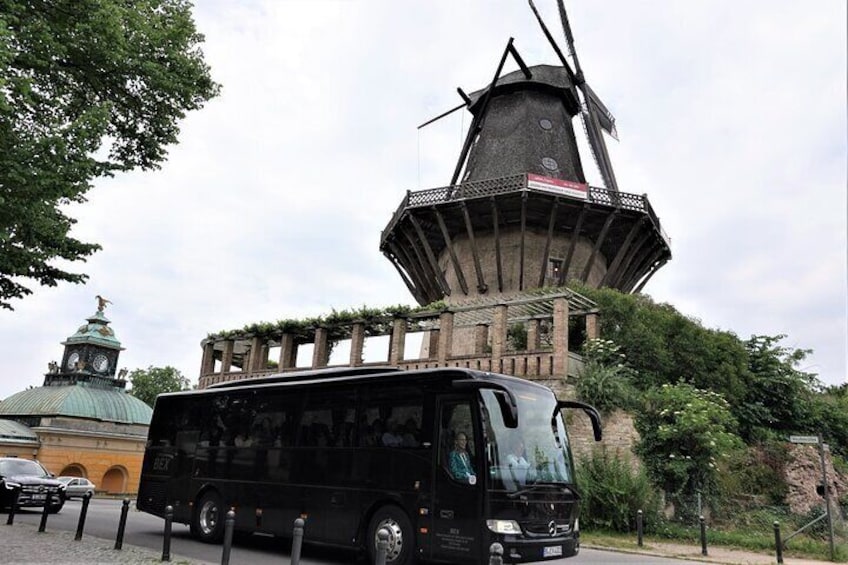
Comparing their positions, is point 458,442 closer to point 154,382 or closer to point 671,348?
point 671,348

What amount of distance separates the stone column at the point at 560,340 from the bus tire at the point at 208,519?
882cm

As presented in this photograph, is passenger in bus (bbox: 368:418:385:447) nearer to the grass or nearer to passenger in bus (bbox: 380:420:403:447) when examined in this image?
passenger in bus (bbox: 380:420:403:447)

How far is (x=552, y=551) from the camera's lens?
792 cm

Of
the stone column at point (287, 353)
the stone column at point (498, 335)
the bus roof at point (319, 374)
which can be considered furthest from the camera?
the stone column at point (287, 353)

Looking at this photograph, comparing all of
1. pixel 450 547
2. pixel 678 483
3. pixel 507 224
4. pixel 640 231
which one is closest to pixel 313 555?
pixel 450 547

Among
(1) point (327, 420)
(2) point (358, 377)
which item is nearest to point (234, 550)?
(1) point (327, 420)

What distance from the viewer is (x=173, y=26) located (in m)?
10.7

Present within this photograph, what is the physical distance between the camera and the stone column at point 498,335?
1712 centimetres

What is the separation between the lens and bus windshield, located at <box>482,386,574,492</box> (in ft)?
26.1

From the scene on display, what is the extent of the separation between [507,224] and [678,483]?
15.1 m

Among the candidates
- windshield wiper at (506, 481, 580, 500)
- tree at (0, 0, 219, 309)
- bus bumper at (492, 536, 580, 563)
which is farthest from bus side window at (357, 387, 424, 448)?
tree at (0, 0, 219, 309)

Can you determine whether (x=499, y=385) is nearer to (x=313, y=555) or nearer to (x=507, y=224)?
(x=313, y=555)

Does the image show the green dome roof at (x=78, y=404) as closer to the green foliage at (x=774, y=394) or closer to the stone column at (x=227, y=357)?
the stone column at (x=227, y=357)

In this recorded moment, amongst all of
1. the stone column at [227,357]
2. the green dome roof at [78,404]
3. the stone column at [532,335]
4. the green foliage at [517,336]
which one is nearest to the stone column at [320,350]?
the stone column at [227,357]
